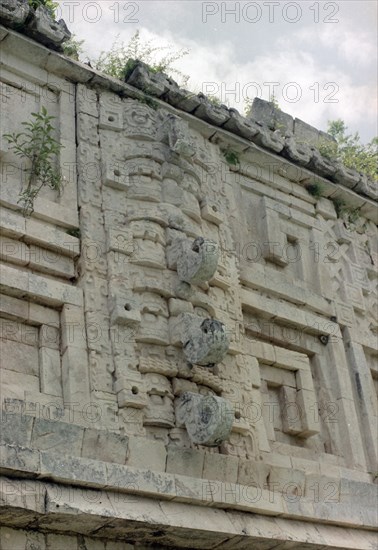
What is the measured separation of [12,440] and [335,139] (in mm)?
7557

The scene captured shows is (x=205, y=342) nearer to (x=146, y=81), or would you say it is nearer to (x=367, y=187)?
(x=146, y=81)

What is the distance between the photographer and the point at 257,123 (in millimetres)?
11242

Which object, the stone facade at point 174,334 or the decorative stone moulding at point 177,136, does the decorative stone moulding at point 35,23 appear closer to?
the stone facade at point 174,334

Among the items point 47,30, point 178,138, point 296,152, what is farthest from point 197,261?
point 296,152

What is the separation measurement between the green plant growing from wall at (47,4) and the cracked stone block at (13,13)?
1.37 feet

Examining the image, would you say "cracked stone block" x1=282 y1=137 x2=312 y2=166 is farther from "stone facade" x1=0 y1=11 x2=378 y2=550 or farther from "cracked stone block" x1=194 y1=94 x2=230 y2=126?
"cracked stone block" x1=194 y1=94 x2=230 y2=126

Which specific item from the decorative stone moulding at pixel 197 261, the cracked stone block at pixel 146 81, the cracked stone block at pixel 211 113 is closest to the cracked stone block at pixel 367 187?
the cracked stone block at pixel 211 113

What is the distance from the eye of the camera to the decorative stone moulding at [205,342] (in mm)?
8211

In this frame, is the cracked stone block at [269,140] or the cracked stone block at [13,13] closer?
the cracked stone block at [13,13]

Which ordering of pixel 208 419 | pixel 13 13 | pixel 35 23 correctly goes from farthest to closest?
pixel 35 23, pixel 13 13, pixel 208 419

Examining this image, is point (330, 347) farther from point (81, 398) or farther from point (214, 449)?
point (81, 398)

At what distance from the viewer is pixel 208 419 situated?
25.5ft

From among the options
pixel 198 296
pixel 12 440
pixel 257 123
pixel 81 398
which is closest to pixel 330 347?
pixel 198 296

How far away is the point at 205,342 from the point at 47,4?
4336 millimetres
